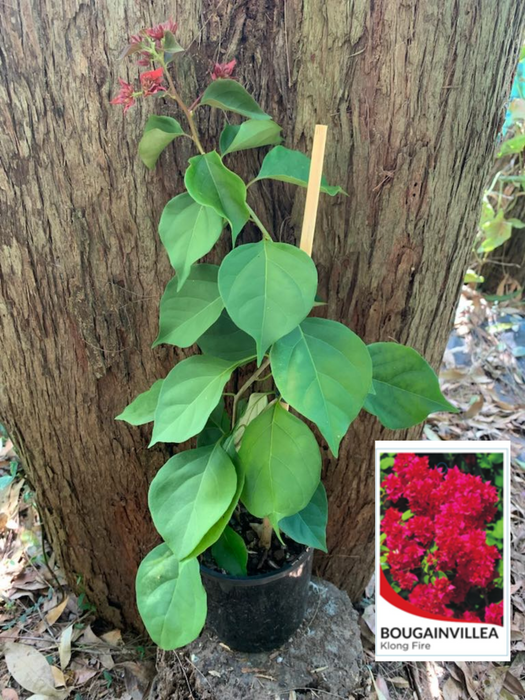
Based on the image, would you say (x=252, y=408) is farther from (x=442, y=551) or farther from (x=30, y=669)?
(x=30, y=669)

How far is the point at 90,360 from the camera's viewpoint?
110 centimetres

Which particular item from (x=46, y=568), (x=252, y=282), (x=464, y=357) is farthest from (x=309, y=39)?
(x=464, y=357)

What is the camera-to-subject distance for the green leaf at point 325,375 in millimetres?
702

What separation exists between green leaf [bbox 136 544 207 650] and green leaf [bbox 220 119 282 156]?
27.0 inches

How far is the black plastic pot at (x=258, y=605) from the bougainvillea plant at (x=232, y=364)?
0.33ft

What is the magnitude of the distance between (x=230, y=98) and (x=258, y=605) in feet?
3.15

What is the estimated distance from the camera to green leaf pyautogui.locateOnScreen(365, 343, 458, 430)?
841 millimetres

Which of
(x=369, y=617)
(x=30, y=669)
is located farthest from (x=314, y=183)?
(x=30, y=669)

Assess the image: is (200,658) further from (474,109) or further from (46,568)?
(474,109)

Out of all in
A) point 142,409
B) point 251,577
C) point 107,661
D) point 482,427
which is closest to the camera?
point 142,409

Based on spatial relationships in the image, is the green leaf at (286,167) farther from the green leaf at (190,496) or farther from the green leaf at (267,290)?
the green leaf at (190,496)

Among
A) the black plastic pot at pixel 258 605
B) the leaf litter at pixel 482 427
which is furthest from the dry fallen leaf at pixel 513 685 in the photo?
the black plastic pot at pixel 258 605

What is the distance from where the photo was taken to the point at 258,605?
1065 mm

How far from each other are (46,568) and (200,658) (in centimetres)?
69
